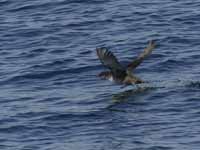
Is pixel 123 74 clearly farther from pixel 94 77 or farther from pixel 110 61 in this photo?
pixel 94 77

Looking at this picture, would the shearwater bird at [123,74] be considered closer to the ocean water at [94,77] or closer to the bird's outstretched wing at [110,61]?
the bird's outstretched wing at [110,61]

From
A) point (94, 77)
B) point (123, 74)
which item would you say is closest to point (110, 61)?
point (123, 74)

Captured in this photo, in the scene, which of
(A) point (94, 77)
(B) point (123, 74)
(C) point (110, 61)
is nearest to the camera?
(C) point (110, 61)

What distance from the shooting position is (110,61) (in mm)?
24000

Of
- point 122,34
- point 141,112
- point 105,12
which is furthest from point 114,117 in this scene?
point 105,12

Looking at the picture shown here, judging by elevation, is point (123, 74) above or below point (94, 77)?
above

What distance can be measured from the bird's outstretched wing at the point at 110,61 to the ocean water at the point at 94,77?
2.11 ft

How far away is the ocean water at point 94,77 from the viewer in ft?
69.6

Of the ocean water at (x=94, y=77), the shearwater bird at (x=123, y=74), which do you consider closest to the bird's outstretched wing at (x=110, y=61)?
the shearwater bird at (x=123, y=74)

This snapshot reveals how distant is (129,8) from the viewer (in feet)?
105

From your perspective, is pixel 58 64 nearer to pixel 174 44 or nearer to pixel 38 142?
pixel 174 44

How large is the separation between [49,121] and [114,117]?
1492 mm

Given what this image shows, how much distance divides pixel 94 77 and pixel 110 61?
2.26 meters

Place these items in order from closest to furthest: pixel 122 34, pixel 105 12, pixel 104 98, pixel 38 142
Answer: pixel 38 142 < pixel 104 98 < pixel 122 34 < pixel 105 12
